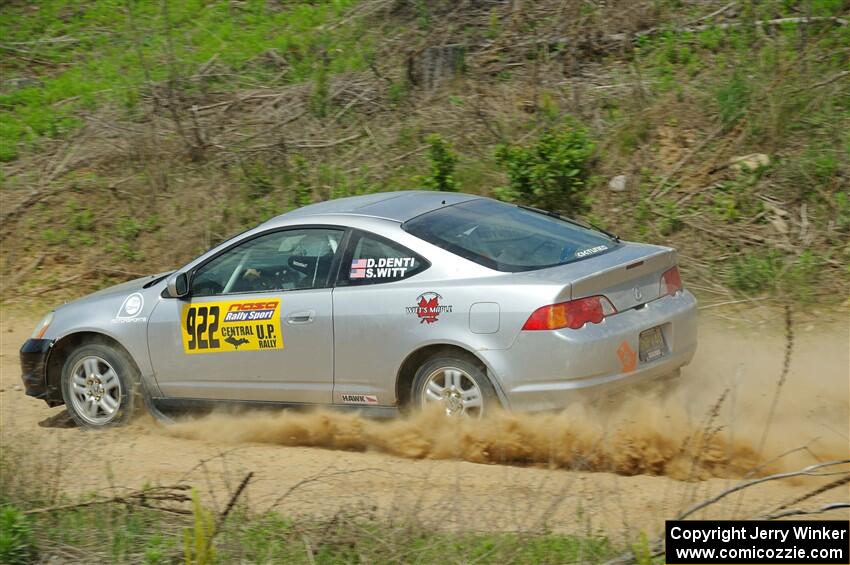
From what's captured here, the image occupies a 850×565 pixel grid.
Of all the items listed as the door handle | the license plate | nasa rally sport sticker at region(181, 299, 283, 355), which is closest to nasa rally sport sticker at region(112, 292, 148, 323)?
nasa rally sport sticker at region(181, 299, 283, 355)

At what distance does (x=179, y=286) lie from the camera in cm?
724

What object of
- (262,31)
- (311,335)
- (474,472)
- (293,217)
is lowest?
(474,472)

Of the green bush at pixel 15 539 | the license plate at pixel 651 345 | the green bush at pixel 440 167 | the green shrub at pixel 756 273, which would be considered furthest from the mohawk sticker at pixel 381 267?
the green bush at pixel 440 167

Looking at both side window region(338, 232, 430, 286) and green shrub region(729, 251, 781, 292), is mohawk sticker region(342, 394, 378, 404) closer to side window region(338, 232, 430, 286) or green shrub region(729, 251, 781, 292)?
side window region(338, 232, 430, 286)

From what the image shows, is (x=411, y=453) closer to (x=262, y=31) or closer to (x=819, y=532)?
(x=819, y=532)

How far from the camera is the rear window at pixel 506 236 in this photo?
20.9ft

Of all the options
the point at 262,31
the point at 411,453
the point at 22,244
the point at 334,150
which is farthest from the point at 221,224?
the point at 411,453

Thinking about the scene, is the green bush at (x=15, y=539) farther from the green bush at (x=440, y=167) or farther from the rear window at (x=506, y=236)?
the green bush at (x=440, y=167)

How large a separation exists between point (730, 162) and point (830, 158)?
98cm

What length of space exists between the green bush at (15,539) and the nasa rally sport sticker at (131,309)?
2.74 m

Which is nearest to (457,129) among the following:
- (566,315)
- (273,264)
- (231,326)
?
(273,264)

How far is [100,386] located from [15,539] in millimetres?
3081

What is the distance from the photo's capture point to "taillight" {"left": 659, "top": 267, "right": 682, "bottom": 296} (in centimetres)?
653

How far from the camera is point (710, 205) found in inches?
401
